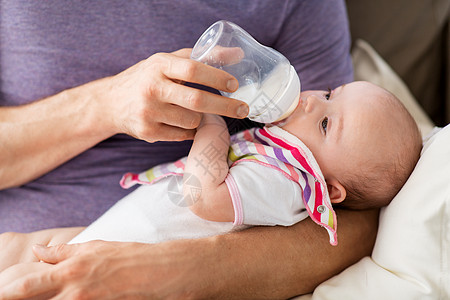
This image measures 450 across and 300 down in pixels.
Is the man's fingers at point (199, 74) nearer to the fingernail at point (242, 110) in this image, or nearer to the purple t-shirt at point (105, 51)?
the fingernail at point (242, 110)

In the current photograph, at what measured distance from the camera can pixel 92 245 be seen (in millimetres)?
1016

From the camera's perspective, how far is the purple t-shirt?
1306 mm

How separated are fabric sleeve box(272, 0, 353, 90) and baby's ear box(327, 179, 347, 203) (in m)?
0.39

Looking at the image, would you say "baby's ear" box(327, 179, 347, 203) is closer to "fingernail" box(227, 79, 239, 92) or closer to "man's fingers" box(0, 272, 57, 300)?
"fingernail" box(227, 79, 239, 92)

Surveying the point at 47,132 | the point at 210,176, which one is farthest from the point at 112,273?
the point at 47,132

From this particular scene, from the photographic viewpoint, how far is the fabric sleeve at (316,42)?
1396 millimetres

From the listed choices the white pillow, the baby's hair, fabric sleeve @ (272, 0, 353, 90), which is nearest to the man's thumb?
the white pillow

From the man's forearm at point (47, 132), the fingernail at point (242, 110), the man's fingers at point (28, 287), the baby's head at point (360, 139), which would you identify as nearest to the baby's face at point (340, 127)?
the baby's head at point (360, 139)

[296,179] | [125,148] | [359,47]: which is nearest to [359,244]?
[296,179]

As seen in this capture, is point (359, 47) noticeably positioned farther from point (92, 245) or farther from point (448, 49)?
point (92, 245)

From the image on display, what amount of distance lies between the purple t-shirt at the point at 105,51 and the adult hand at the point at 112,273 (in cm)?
45

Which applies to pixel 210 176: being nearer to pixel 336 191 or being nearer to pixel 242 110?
pixel 242 110

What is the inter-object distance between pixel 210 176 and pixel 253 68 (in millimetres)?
300

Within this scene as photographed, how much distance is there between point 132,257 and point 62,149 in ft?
1.69
